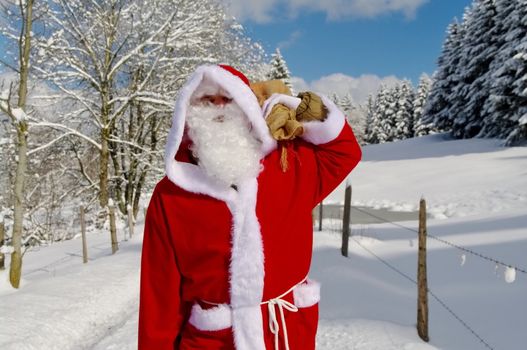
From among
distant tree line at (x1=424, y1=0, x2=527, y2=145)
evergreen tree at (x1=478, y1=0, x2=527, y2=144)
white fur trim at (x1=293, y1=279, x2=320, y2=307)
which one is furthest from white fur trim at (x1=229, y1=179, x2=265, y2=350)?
evergreen tree at (x1=478, y1=0, x2=527, y2=144)

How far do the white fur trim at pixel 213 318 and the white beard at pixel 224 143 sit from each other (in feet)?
1.60

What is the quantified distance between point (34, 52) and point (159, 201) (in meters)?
11.7

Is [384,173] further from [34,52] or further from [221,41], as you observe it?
[34,52]

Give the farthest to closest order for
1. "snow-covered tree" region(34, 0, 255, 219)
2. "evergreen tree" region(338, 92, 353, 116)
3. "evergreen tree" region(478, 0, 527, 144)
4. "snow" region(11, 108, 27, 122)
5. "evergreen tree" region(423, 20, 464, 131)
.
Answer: "evergreen tree" region(338, 92, 353, 116) → "evergreen tree" region(423, 20, 464, 131) → "evergreen tree" region(478, 0, 527, 144) → "snow-covered tree" region(34, 0, 255, 219) → "snow" region(11, 108, 27, 122)

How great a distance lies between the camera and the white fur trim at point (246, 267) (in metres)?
1.62

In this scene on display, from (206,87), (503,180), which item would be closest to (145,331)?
(206,87)

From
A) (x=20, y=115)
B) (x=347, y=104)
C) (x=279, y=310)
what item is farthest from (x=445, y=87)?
(x=347, y=104)

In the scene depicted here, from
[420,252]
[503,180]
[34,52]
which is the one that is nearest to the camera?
[420,252]

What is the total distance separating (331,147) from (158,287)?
2.83 feet

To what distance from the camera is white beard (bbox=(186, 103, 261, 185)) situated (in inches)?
62.9

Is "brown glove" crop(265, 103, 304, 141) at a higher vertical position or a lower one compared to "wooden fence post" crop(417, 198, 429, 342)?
higher

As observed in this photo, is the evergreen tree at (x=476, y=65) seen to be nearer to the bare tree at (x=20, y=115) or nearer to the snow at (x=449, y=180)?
the snow at (x=449, y=180)

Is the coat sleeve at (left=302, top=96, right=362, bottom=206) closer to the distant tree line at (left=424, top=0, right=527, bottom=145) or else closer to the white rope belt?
the white rope belt

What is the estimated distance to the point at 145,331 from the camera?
1.64 meters
